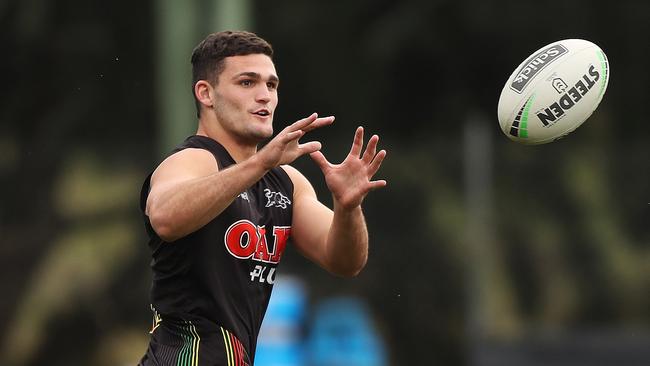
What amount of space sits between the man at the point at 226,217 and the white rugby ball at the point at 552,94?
3.30ft

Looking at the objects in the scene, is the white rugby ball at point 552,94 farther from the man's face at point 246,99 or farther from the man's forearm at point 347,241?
the man's face at point 246,99

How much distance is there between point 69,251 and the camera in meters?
12.5

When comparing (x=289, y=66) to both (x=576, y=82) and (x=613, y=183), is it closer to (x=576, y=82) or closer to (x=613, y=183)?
(x=613, y=183)

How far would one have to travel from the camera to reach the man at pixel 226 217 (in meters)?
5.12

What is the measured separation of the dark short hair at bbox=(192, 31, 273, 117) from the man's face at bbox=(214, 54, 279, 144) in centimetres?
3

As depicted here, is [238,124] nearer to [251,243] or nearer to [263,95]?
[263,95]

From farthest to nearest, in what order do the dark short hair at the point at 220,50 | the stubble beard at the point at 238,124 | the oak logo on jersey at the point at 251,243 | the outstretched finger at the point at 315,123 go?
the dark short hair at the point at 220,50, the stubble beard at the point at 238,124, the oak logo on jersey at the point at 251,243, the outstretched finger at the point at 315,123

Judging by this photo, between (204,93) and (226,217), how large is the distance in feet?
2.09

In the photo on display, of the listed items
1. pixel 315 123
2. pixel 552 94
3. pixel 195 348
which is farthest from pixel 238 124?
pixel 552 94

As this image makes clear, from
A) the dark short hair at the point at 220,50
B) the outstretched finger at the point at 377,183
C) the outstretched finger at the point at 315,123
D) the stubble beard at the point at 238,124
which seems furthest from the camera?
the dark short hair at the point at 220,50

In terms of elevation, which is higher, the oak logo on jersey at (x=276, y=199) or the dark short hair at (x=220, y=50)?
the dark short hair at (x=220, y=50)

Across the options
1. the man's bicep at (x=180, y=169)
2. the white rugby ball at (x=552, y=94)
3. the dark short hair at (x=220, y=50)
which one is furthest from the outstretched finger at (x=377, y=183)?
the white rugby ball at (x=552, y=94)

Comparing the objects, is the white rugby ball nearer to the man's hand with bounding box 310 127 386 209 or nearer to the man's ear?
the man's hand with bounding box 310 127 386 209

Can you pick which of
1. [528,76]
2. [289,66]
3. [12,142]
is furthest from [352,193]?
[12,142]
